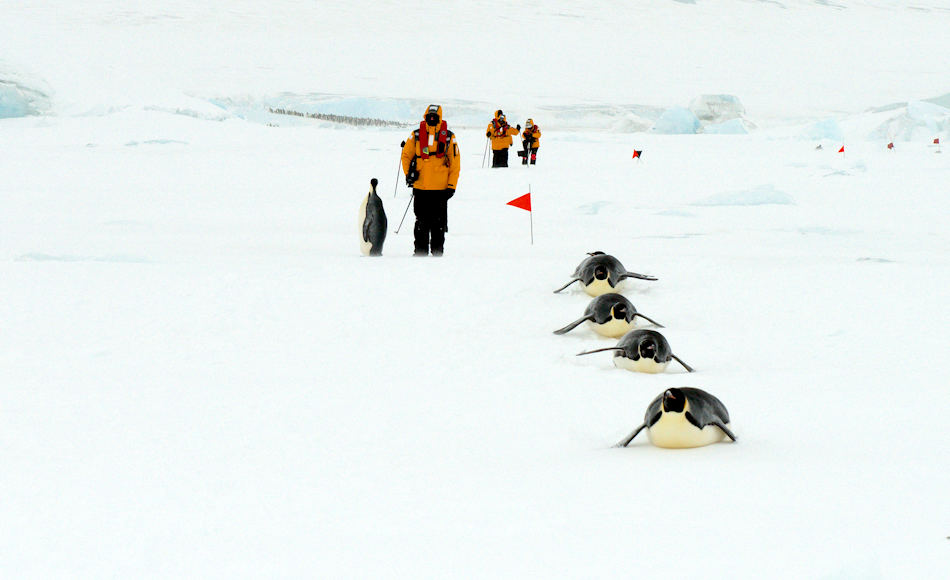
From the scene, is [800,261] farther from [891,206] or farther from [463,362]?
[891,206]

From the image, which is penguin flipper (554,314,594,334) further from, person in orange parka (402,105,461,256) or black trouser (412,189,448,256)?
black trouser (412,189,448,256)

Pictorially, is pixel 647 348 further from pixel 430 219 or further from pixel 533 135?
pixel 533 135

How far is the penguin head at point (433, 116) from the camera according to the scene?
24.5 feet

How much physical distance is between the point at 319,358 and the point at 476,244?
4487 millimetres

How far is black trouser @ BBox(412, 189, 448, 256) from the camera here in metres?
7.73

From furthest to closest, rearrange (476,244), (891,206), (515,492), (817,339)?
1. (891,206)
2. (476,244)
3. (817,339)
4. (515,492)

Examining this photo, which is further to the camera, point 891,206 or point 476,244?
point 891,206

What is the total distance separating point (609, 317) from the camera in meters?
4.92

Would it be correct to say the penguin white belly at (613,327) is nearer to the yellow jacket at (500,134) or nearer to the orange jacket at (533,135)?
the yellow jacket at (500,134)

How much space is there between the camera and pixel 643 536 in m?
2.32

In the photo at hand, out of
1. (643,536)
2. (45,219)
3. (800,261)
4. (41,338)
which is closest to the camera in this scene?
(643,536)

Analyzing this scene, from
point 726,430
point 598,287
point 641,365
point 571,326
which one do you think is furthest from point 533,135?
point 726,430

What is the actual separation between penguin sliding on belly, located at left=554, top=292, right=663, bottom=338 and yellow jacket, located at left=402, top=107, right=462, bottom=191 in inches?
111

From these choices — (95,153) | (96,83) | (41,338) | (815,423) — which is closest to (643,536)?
(815,423)
